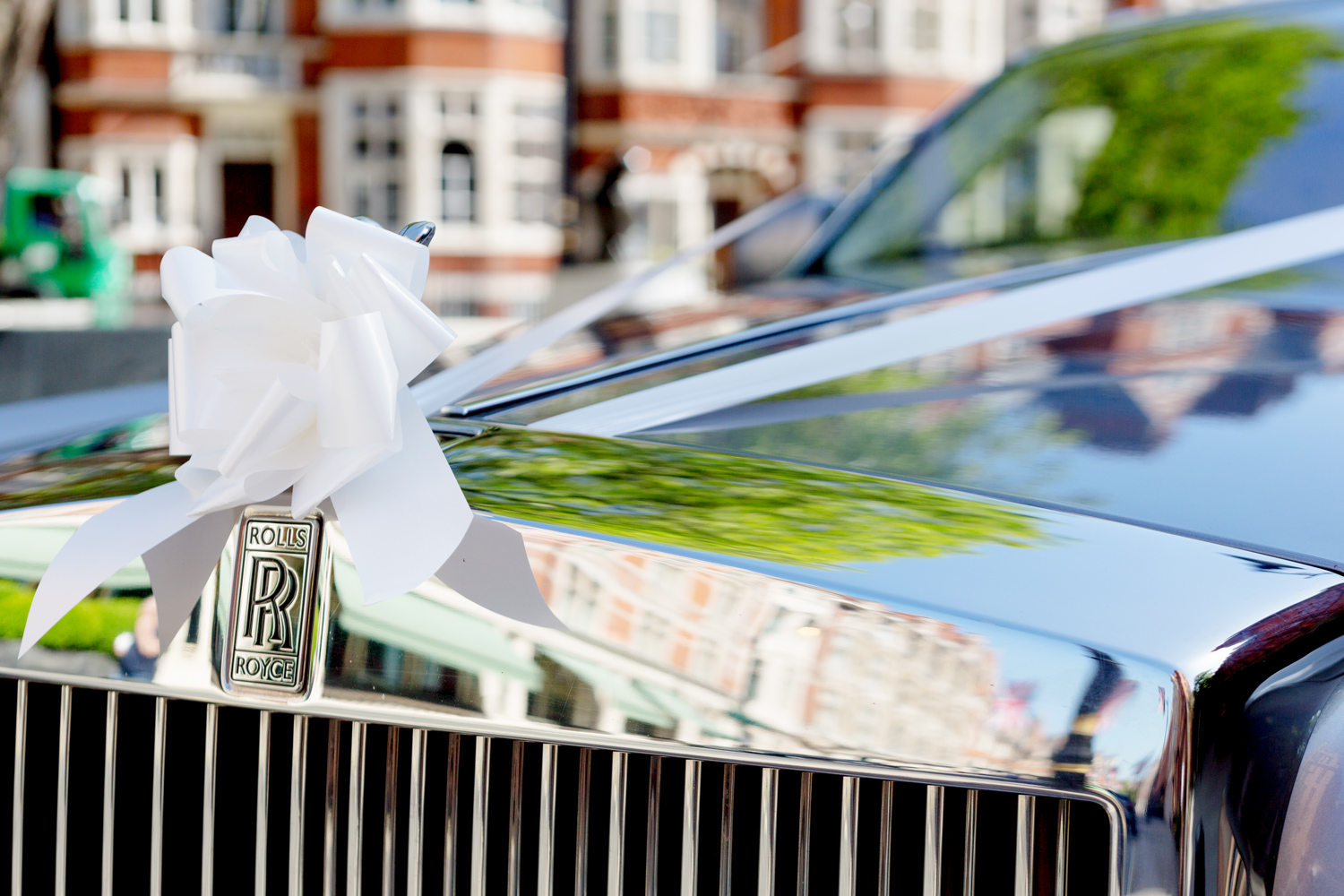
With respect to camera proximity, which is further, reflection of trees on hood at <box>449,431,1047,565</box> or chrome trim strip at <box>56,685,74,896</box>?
chrome trim strip at <box>56,685,74,896</box>

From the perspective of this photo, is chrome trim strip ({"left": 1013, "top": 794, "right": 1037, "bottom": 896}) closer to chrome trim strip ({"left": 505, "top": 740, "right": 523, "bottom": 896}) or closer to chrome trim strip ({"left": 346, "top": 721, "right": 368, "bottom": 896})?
chrome trim strip ({"left": 505, "top": 740, "right": 523, "bottom": 896})

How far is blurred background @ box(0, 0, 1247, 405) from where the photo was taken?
2005cm

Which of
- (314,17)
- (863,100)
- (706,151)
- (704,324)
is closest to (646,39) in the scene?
(706,151)

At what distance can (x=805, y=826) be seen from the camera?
845 mm

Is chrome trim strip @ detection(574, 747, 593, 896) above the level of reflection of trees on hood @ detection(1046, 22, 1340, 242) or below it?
below

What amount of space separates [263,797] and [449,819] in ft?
0.51

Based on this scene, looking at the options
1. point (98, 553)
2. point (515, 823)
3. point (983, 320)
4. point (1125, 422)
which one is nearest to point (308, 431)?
point (98, 553)

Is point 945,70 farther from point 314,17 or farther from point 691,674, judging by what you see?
point 691,674

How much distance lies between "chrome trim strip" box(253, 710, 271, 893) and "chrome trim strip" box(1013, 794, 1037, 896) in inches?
21.4

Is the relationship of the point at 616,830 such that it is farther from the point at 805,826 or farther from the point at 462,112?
the point at 462,112

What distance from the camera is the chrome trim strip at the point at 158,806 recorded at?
1.01 meters

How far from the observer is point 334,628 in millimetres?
913

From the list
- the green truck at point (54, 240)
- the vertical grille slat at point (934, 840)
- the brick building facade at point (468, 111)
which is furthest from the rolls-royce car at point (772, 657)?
the brick building facade at point (468, 111)

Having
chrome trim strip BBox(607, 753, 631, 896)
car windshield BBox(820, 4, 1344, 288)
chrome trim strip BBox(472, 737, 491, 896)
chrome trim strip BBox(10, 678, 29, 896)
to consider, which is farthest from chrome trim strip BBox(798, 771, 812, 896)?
car windshield BBox(820, 4, 1344, 288)
